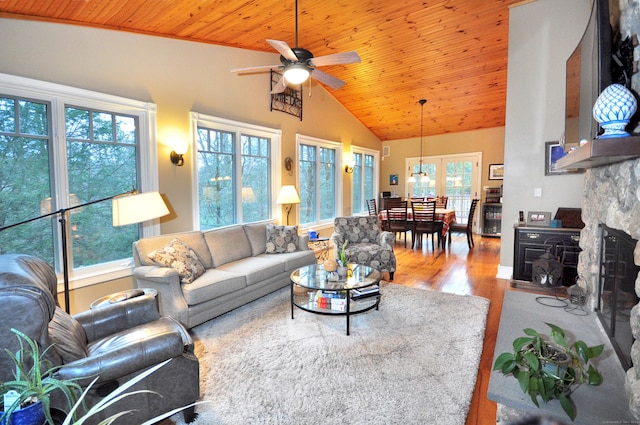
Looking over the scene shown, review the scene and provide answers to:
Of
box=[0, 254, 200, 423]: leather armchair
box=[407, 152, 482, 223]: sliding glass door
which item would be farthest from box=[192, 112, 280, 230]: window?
box=[407, 152, 482, 223]: sliding glass door

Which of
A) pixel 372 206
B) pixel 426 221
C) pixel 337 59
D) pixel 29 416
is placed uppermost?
pixel 337 59

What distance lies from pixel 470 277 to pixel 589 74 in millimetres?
2946

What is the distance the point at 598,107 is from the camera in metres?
1.77

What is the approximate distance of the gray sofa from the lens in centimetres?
292

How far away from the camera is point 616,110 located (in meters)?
1.70

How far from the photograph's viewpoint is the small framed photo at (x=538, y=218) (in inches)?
167

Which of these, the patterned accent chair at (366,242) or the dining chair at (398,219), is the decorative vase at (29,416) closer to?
the patterned accent chair at (366,242)

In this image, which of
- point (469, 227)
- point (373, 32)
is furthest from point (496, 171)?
point (373, 32)

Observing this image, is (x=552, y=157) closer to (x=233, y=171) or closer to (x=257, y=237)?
(x=257, y=237)

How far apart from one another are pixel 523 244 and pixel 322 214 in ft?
12.3

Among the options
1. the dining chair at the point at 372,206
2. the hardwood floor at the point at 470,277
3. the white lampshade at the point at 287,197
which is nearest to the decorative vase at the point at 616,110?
the hardwood floor at the point at 470,277

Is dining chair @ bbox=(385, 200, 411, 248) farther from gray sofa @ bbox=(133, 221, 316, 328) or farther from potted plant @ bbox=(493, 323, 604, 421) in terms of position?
potted plant @ bbox=(493, 323, 604, 421)

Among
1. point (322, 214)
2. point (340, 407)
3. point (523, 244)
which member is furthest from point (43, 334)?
point (322, 214)

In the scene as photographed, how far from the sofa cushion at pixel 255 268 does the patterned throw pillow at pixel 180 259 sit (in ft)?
1.32
